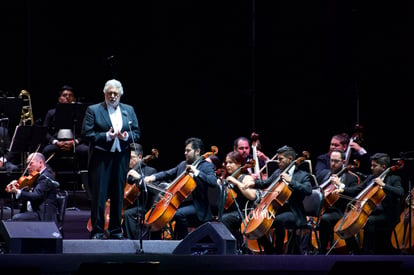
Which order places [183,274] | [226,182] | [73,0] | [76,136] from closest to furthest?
[183,274], [226,182], [76,136], [73,0]

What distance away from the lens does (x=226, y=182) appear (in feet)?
28.1

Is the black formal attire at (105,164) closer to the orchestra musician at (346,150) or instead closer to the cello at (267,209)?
the cello at (267,209)

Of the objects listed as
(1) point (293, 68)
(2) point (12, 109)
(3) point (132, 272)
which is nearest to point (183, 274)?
(3) point (132, 272)

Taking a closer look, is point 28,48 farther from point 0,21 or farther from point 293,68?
point 293,68

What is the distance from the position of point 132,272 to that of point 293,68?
6.22 meters

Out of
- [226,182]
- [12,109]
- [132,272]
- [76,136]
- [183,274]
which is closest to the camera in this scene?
[132,272]

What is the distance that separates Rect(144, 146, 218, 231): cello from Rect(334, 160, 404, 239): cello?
1399mm

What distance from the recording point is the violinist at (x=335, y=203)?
8.57 m

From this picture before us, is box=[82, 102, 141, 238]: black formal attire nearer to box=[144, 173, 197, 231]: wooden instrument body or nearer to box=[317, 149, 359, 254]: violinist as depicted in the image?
box=[144, 173, 197, 231]: wooden instrument body

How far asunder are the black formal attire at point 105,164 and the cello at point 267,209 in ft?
4.52

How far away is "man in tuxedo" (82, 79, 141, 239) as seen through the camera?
7.34 meters

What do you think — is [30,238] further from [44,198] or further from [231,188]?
[231,188]

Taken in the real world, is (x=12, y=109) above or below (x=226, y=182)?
above

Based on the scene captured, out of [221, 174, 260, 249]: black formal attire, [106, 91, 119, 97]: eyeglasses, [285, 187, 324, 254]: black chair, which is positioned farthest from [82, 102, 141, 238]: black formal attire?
[285, 187, 324, 254]: black chair
